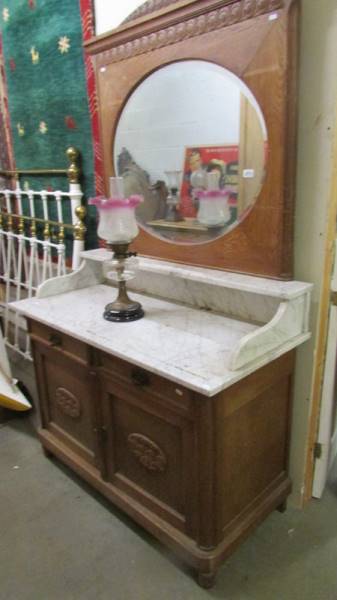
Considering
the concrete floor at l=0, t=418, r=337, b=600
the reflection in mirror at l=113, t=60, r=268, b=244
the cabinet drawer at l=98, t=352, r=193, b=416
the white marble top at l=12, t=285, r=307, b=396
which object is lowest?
the concrete floor at l=0, t=418, r=337, b=600

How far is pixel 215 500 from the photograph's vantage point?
1257 millimetres

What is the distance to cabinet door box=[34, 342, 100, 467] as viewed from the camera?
1.56 m

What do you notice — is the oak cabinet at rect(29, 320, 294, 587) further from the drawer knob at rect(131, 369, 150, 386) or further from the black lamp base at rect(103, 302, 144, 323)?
the black lamp base at rect(103, 302, 144, 323)

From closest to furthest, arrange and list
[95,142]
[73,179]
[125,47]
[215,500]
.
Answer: [215,500] < [125,47] < [95,142] < [73,179]

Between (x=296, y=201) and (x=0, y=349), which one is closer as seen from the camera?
(x=296, y=201)

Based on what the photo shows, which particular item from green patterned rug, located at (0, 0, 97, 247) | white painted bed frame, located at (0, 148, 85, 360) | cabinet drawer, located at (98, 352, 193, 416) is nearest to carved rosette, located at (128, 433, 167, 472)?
cabinet drawer, located at (98, 352, 193, 416)

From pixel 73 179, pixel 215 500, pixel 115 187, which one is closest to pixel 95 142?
pixel 73 179

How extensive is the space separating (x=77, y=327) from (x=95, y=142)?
95 centimetres

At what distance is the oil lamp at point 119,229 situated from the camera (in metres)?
1.43

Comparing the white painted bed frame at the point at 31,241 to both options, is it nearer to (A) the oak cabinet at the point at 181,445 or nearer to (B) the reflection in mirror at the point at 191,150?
(B) the reflection in mirror at the point at 191,150

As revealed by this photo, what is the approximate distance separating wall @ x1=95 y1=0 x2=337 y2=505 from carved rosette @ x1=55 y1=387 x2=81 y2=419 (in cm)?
88

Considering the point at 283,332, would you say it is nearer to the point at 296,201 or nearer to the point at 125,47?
the point at 296,201

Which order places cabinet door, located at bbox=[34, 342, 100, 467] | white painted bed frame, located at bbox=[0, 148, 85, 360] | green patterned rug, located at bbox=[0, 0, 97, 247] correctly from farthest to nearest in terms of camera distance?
1. white painted bed frame, located at bbox=[0, 148, 85, 360]
2. green patterned rug, located at bbox=[0, 0, 97, 247]
3. cabinet door, located at bbox=[34, 342, 100, 467]

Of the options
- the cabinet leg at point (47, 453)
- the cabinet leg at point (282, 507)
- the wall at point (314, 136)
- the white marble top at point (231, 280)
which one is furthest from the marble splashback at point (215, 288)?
the cabinet leg at point (47, 453)
